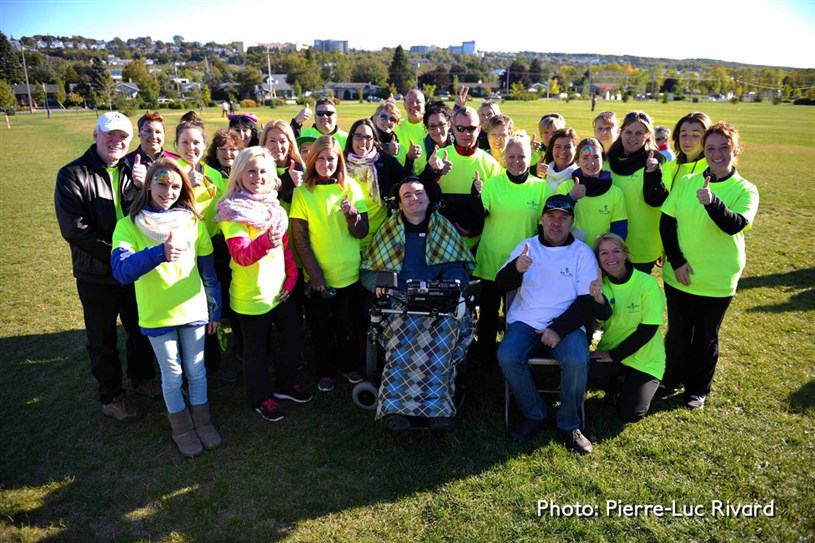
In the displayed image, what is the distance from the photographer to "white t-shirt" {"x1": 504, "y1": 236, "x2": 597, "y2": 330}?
13.5 ft

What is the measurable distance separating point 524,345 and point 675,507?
4.85ft

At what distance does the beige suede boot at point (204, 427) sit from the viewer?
13.3 ft

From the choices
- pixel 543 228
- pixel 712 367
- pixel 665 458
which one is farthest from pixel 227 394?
pixel 712 367

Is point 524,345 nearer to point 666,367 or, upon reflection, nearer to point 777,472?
point 666,367

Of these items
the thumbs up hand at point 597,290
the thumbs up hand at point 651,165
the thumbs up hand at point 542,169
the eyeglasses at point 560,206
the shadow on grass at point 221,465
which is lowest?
the shadow on grass at point 221,465

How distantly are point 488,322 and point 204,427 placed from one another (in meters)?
2.81

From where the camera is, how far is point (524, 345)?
4.12 meters

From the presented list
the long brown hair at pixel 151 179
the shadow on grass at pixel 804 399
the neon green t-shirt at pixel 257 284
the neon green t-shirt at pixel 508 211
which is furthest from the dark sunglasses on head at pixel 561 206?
the long brown hair at pixel 151 179

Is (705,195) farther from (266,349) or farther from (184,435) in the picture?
(184,435)

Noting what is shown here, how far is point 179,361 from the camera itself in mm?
3936

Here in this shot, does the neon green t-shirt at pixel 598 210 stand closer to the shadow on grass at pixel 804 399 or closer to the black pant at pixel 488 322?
the black pant at pixel 488 322

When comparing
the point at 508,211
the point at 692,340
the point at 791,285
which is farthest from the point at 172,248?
the point at 791,285

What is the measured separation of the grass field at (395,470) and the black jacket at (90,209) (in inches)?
56.1

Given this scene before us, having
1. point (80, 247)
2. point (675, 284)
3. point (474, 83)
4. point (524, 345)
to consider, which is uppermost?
point (474, 83)
